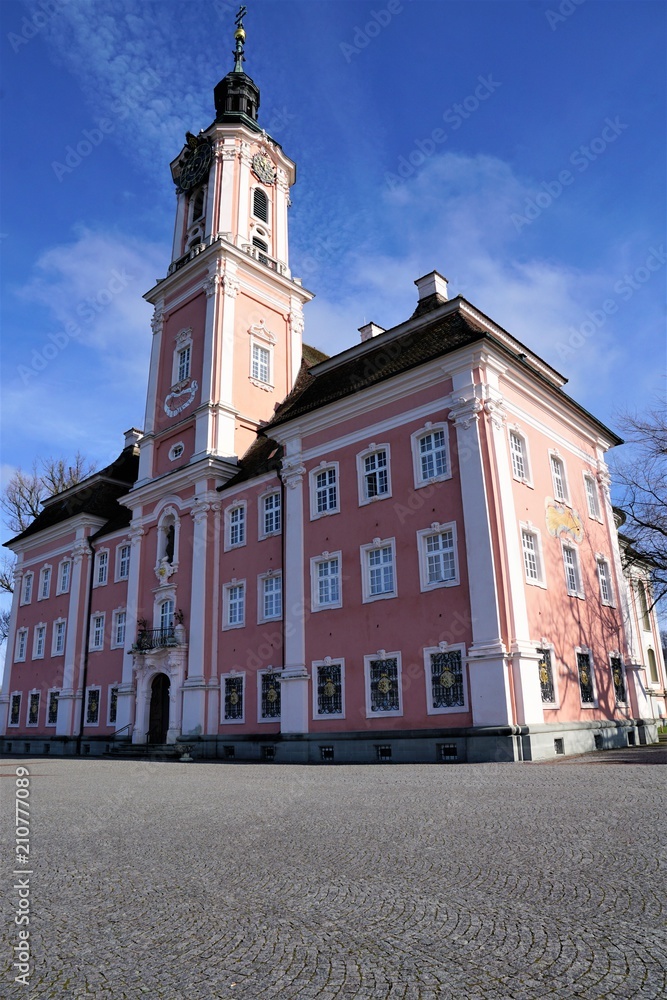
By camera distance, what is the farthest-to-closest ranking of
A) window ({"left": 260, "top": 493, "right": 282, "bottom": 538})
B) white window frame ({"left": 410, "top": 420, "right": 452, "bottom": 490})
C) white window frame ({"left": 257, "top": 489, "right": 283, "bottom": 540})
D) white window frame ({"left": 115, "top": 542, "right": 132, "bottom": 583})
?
white window frame ({"left": 115, "top": 542, "right": 132, "bottom": 583}) < window ({"left": 260, "top": 493, "right": 282, "bottom": 538}) < white window frame ({"left": 257, "top": 489, "right": 283, "bottom": 540}) < white window frame ({"left": 410, "top": 420, "right": 452, "bottom": 490})

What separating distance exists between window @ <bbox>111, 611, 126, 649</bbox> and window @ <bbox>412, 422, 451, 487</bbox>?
1847cm

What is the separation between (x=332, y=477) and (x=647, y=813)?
1731 cm

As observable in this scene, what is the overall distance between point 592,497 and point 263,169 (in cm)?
2430

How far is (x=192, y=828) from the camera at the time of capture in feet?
28.4

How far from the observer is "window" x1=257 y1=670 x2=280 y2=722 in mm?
24656

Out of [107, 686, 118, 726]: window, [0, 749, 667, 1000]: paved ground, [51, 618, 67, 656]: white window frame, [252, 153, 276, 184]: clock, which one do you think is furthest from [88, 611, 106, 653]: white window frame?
[0, 749, 667, 1000]: paved ground

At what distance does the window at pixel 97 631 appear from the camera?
116ft

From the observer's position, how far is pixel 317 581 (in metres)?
23.7

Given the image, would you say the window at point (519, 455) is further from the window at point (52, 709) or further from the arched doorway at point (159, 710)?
the window at point (52, 709)

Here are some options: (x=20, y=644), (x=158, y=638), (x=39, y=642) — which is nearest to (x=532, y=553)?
(x=158, y=638)

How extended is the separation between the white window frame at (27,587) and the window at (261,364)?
19028 mm

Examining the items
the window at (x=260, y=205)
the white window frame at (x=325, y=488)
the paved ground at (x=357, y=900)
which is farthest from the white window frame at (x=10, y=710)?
the paved ground at (x=357, y=900)

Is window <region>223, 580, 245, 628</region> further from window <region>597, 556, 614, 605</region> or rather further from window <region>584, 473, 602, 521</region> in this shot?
window <region>584, 473, 602, 521</region>

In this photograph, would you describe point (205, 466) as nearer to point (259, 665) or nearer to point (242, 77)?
point (259, 665)
